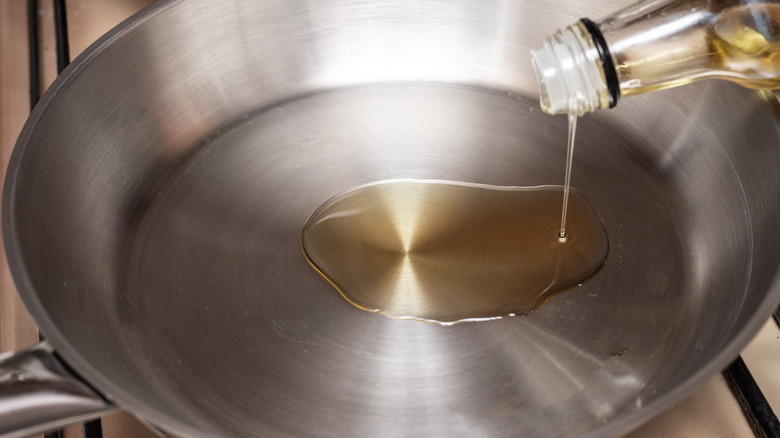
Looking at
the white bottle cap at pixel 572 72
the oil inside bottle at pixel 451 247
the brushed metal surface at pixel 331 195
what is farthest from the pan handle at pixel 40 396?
the white bottle cap at pixel 572 72

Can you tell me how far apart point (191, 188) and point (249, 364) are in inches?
7.4

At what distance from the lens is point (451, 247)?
583 millimetres

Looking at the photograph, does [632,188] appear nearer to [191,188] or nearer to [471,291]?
[471,291]

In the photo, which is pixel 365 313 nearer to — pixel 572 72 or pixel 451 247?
pixel 451 247

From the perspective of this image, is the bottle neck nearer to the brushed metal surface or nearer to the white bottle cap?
the white bottle cap

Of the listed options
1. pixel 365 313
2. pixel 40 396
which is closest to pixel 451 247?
pixel 365 313

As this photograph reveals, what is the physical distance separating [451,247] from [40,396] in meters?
0.31

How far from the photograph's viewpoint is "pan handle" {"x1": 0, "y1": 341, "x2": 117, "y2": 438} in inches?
15.2

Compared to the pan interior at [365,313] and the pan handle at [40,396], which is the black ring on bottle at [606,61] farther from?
the pan handle at [40,396]

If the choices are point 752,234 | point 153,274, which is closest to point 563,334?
point 752,234

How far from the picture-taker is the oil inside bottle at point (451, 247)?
548 mm

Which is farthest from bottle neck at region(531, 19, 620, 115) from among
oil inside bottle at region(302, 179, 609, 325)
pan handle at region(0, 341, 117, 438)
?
pan handle at region(0, 341, 117, 438)

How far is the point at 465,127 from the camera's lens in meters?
0.67

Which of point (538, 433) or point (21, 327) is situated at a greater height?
point (21, 327)
